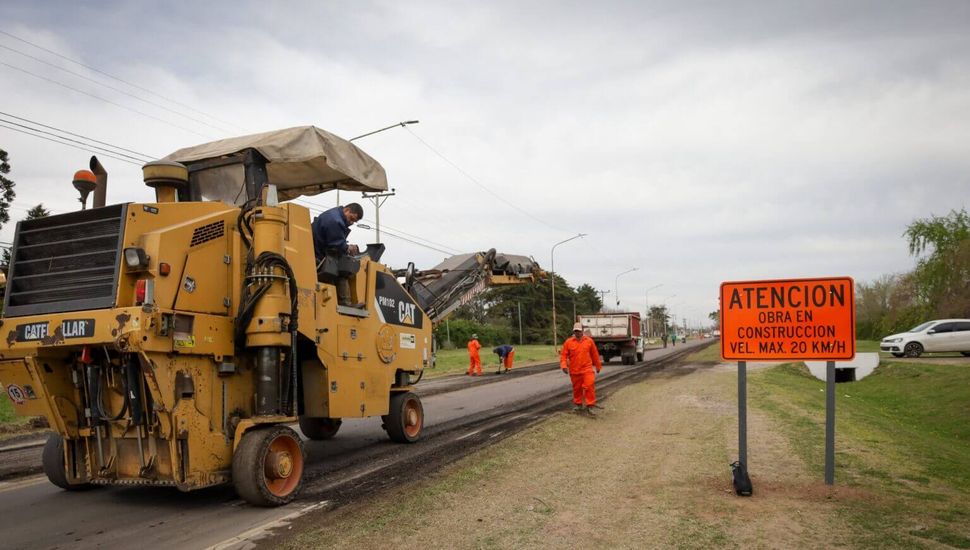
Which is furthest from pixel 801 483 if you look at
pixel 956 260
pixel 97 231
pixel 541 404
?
pixel 956 260

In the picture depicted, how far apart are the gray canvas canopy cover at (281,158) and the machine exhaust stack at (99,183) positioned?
937mm

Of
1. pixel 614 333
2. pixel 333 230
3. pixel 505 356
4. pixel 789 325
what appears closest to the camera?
pixel 789 325

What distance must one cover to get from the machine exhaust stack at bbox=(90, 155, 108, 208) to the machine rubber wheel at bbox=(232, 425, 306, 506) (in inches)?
105

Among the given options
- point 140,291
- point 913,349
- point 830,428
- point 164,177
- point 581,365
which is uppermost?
point 164,177

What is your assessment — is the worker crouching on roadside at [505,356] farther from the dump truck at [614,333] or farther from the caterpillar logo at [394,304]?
the caterpillar logo at [394,304]

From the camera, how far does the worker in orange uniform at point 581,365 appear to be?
469 inches

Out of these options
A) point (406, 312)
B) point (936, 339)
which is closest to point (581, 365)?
point (406, 312)

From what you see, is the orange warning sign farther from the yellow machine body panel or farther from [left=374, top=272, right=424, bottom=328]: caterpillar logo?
the yellow machine body panel

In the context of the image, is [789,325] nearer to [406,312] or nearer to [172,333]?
[406,312]

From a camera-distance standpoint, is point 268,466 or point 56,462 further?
point 56,462

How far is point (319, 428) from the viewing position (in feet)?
30.3

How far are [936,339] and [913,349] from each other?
33.1 inches

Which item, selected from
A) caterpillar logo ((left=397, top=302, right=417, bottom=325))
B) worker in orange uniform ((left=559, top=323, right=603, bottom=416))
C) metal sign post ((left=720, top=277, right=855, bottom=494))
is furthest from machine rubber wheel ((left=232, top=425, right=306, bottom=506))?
worker in orange uniform ((left=559, top=323, right=603, bottom=416))

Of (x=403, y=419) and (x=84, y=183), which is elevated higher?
(x=84, y=183)
